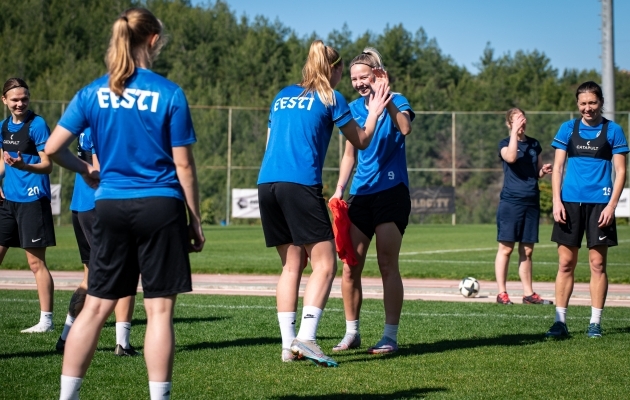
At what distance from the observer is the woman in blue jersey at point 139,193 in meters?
4.21

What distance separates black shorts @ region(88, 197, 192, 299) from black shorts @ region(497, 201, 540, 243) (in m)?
7.12

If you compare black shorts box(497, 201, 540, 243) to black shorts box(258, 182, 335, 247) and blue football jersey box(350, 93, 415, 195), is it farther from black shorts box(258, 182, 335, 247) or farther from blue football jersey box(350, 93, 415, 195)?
black shorts box(258, 182, 335, 247)

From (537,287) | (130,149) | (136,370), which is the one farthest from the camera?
(537,287)

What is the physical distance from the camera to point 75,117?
433 centimetres

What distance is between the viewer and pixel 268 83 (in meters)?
63.8

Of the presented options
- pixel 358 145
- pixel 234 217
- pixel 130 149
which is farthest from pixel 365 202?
pixel 234 217

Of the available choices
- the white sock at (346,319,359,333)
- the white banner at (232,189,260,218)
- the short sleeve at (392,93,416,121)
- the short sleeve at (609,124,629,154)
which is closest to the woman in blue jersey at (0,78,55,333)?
the white sock at (346,319,359,333)

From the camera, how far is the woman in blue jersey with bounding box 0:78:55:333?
7867 millimetres

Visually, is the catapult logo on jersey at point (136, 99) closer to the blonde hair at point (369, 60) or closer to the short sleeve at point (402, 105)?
the blonde hair at point (369, 60)

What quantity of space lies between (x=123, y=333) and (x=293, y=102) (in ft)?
7.10

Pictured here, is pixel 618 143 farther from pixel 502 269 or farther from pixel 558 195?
pixel 502 269

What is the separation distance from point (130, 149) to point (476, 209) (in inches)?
1359

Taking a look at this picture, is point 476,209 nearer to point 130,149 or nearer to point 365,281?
point 365,281

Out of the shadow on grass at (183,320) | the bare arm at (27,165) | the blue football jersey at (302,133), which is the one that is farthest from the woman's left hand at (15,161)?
the shadow on grass at (183,320)
